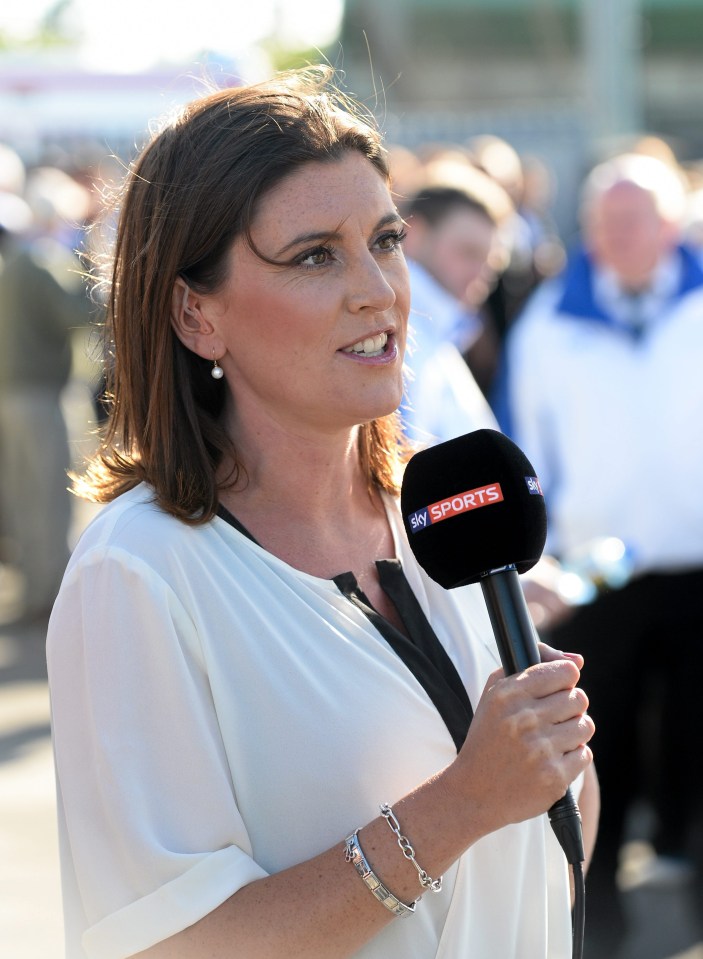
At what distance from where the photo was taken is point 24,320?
8148mm

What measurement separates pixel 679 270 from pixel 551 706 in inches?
145

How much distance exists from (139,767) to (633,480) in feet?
10.9

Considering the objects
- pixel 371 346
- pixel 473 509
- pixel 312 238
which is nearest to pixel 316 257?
pixel 312 238

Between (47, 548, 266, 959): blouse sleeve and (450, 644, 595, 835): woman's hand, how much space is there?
0.32m

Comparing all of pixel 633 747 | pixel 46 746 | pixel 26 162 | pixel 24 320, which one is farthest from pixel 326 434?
pixel 26 162

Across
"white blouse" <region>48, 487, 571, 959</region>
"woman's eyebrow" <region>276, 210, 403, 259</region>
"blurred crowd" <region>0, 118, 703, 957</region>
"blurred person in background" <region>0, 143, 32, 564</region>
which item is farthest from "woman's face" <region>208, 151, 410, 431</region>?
"blurred person in background" <region>0, 143, 32, 564</region>

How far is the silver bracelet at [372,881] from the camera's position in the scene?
1.76 meters

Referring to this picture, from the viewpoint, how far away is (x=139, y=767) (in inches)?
70.2

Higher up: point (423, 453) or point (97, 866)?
point (423, 453)

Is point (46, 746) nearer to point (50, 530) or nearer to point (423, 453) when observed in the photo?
point (50, 530)

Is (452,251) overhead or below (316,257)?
overhead

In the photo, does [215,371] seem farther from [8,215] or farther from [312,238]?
[8,215]

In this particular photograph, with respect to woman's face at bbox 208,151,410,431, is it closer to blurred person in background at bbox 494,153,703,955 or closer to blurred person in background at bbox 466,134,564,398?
blurred person in background at bbox 494,153,703,955

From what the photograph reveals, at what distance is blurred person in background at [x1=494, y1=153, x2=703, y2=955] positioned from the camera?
4.76 meters
